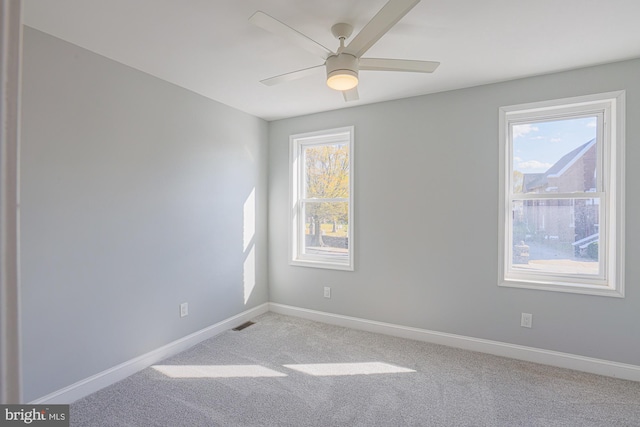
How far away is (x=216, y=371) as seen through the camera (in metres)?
2.64

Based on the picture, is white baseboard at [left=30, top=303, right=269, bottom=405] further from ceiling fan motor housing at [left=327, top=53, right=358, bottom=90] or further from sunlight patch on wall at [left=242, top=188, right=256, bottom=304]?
ceiling fan motor housing at [left=327, top=53, right=358, bottom=90]

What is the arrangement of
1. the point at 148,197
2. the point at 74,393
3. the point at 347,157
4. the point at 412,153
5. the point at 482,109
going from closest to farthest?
the point at 74,393
the point at 148,197
the point at 482,109
the point at 412,153
the point at 347,157

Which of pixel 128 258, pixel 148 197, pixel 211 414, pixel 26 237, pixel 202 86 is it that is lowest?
pixel 211 414

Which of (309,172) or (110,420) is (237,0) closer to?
(309,172)

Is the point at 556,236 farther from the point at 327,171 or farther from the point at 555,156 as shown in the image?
the point at 327,171

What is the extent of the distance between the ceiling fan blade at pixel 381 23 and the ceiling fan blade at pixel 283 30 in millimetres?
185

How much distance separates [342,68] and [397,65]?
377 mm

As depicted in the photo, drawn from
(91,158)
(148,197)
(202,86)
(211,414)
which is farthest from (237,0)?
(211,414)

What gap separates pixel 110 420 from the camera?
80.2 inches

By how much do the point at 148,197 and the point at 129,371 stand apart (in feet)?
4.60

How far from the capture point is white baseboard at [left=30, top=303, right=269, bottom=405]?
219 cm

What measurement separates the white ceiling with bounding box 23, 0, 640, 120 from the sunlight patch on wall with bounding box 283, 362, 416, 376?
248 centimetres

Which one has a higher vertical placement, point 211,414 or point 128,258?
point 128,258

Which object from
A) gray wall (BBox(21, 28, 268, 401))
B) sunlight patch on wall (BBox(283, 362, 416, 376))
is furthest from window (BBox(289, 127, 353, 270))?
sunlight patch on wall (BBox(283, 362, 416, 376))
